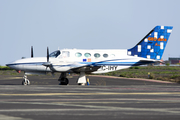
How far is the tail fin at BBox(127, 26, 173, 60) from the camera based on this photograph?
32.4 meters

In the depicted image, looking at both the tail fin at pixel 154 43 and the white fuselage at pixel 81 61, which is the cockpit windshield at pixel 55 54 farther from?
the tail fin at pixel 154 43

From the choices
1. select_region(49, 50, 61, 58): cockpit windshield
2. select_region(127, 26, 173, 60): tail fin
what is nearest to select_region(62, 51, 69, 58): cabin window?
select_region(49, 50, 61, 58): cockpit windshield

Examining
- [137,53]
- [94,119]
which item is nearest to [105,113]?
[94,119]

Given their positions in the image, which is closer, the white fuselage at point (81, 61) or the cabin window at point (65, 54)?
the white fuselage at point (81, 61)

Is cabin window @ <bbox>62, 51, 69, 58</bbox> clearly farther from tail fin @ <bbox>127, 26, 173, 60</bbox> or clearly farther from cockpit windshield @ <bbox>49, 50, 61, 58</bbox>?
tail fin @ <bbox>127, 26, 173, 60</bbox>

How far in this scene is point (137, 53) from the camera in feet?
105

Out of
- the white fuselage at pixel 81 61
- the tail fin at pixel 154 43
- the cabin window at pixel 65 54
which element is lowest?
the white fuselage at pixel 81 61

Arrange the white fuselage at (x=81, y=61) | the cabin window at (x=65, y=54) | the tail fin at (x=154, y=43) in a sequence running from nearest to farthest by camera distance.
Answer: the white fuselage at (x=81, y=61) → the cabin window at (x=65, y=54) → the tail fin at (x=154, y=43)

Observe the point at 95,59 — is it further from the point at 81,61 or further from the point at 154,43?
the point at 154,43

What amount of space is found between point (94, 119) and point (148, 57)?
2323cm

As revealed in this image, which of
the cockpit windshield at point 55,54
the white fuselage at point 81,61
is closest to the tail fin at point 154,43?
the white fuselage at point 81,61

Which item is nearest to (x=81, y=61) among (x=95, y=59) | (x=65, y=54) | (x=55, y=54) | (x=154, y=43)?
(x=95, y=59)

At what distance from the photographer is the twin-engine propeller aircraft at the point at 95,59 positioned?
29.1m

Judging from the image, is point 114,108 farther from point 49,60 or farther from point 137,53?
point 137,53
